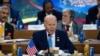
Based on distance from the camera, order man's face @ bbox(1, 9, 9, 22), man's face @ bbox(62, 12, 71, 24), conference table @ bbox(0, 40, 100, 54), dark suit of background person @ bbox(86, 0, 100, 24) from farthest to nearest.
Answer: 1. dark suit of background person @ bbox(86, 0, 100, 24)
2. man's face @ bbox(1, 9, 9, 22)
3. man's face @ bbox(62, 12, 71, 24)
4. conference table @ bbox(0, 40, 100, 54)

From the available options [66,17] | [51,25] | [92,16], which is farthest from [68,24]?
[92,16]

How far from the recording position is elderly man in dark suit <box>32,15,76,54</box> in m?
4.25

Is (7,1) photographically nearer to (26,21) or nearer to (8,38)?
(26,21)

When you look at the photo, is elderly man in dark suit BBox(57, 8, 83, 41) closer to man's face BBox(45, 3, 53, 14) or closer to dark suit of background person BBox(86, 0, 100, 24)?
man's face BBox(45, 3, 53, 14)

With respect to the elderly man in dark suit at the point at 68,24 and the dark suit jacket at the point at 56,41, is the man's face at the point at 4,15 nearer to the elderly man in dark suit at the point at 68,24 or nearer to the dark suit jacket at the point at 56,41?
the elderly man in dark suit at the point at 68,24

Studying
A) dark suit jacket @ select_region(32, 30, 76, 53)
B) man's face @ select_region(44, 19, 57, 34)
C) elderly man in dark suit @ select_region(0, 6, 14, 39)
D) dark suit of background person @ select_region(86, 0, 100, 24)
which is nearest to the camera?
man's face @ select_region(44, 19, 57, 34)

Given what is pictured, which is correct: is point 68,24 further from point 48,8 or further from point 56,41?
point 48,8

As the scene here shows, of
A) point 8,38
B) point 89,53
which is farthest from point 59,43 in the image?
point 8,38

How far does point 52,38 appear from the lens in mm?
4352

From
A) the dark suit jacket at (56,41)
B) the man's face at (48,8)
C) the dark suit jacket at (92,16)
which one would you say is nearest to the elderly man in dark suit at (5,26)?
the dark suit jacket at (56,41)

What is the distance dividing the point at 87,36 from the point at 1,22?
1746 mm

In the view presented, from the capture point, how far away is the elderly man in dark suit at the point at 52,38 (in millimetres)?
4250

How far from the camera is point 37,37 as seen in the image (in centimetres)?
444

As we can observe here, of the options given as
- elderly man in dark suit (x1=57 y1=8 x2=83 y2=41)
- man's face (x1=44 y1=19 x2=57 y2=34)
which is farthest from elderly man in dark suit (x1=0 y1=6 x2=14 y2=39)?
man's face (x1=44 y1=19 x2=57 y2=34)
